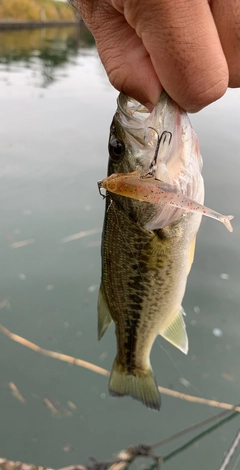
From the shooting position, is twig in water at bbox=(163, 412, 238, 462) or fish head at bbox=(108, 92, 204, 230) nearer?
fish head at bbox=(108, 92, 204, 230)

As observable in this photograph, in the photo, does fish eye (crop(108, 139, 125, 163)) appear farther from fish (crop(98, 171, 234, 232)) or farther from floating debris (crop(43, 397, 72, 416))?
floating debris (crop(43, 397, 72, 416))

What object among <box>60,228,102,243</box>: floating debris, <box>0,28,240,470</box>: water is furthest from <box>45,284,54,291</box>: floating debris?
<box>60,228,102,243</box>: floating debris

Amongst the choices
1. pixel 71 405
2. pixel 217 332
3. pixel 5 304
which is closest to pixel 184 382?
pixel 217 332

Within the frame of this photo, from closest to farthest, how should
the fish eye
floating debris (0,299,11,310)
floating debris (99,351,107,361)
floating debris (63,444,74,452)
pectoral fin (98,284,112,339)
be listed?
1. the fish eye
2. pectoral fin (98,284,112,339)
3. floating debris (63,444,74,452)
4. floating debris (99,351,107,361)
5. floating debris (0,299,11,310)

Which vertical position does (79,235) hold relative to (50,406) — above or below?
above

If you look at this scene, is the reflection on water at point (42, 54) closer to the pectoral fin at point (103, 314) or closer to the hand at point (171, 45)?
the pectoral fin at point (103, 314)

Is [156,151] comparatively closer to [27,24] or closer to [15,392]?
[15,392]

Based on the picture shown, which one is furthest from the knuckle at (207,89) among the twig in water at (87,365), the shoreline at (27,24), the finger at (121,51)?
the shoreline at (27,24)

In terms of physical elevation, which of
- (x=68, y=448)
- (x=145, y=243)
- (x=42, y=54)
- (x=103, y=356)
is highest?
(x=145, y=243)
